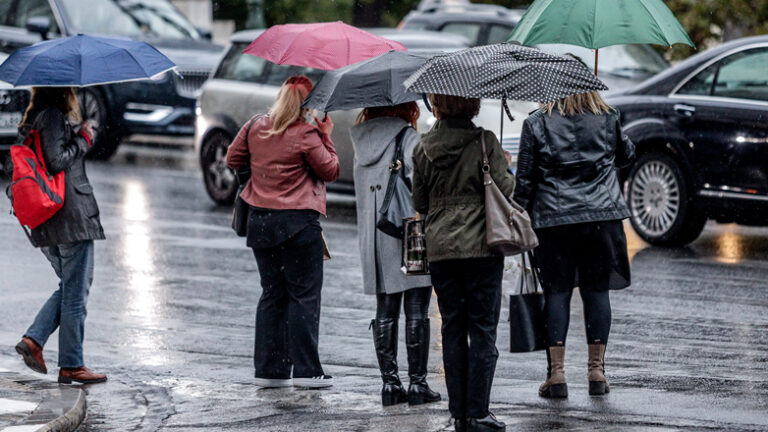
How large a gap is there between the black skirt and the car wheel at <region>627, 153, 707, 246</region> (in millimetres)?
5200

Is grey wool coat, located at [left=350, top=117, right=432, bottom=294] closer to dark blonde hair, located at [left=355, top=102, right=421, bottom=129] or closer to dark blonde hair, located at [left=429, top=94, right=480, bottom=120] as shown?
dark blonde hair, located at [left=355, top=102, right=421, bottom=129]

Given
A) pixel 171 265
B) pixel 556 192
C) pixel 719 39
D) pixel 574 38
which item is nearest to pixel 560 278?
pixel 556 192

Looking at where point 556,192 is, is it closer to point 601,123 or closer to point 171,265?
point 601,123

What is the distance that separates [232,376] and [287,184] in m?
1.20

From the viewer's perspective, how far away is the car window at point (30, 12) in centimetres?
1931

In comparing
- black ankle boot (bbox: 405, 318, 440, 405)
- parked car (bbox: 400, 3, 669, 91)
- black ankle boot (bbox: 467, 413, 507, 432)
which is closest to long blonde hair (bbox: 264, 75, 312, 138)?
black ankle boot (bbox: 405, 318, 440, 405)

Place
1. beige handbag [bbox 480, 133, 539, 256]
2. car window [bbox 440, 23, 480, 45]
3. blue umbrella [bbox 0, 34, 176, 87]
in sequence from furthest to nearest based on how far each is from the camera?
car window [bbox 440, 23, 480, 45] < blue umbrella [bbox 0, 34, 176, 87] < beige handbag [bbox 480, 133, 539, 256]

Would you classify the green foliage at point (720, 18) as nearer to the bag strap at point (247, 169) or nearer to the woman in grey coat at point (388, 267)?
the bag strap at point (247, 169)

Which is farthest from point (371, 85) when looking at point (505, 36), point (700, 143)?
point (505, 36)

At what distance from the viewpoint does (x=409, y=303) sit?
23.1 ft

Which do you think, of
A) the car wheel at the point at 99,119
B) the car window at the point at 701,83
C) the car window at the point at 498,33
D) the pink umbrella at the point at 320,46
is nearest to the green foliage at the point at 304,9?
the car wheel at the point at 99,119

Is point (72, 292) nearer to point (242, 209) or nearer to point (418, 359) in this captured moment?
point (242, 209)

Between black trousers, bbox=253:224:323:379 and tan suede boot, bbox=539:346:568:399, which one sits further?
black trousers, bbox=253:224:323:379

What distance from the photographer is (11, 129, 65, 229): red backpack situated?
7.53 m
